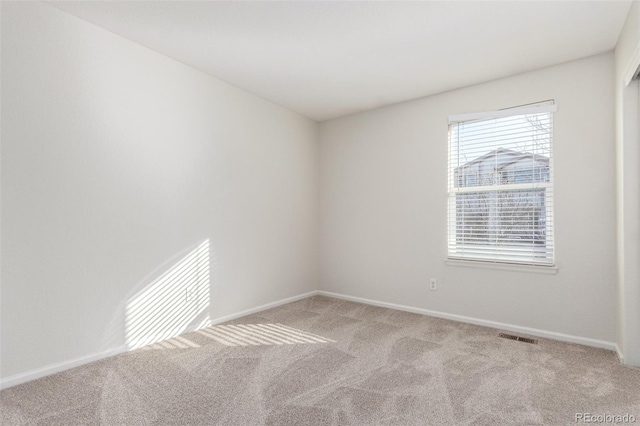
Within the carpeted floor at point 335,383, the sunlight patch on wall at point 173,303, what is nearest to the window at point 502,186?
the carpeted floor at point 335,383

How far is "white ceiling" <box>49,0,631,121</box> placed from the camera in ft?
7.21

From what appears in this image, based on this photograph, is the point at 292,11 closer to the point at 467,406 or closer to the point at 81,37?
the point at 81,37

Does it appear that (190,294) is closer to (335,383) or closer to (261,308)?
(261,308)

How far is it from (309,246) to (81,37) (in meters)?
3.25

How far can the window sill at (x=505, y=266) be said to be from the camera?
2943 millimetres

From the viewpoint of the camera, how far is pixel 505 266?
3.17 meters

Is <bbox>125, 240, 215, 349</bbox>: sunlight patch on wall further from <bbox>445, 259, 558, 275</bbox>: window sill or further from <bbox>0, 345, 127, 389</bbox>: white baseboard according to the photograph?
<bbox>445, 259, 558, 275</bbox>: window sill

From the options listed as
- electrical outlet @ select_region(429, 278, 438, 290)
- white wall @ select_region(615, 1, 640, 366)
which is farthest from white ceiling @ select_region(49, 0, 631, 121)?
electrical outlet @ select_region(429, 278, 438, 290)

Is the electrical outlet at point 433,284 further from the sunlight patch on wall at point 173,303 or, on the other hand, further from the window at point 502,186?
the sunlight patch on wall at point 173,303

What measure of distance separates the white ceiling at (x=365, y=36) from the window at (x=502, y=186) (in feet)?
1.60

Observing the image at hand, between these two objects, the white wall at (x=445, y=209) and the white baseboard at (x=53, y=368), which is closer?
the white baseboard at (x=53, y=368)

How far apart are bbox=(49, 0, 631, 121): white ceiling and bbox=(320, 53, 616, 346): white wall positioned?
0.31 metres

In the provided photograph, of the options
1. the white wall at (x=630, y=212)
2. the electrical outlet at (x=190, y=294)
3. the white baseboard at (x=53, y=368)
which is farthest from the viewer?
the electrical outlet at (x=190, y=294)

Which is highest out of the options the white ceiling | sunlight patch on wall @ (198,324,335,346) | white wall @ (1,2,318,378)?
the white ceiling
